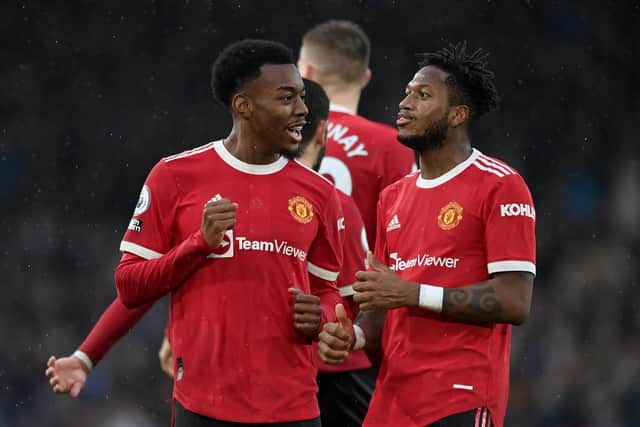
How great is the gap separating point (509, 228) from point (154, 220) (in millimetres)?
1352

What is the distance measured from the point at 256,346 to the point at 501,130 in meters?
9.97

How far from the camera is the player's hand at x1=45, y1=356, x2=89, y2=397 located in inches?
177

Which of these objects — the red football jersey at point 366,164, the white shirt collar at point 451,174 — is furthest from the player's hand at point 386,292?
the red football jersey at point 366,164

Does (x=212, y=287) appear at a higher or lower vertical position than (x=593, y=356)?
higher

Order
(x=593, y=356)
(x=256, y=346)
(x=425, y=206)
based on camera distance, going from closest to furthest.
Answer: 1. (x=256, y=346)
2. (x=425, y=206)
3. (x=593, y=356)

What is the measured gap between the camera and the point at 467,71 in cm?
444

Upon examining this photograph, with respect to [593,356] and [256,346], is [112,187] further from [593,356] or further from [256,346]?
[256,346]

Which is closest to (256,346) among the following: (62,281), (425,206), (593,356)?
(425,206)

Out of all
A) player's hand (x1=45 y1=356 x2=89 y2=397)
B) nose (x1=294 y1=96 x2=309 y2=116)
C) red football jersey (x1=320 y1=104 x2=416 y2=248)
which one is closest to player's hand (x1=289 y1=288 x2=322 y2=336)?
nose (x1=294 y1=96 x2=309 y2=116)

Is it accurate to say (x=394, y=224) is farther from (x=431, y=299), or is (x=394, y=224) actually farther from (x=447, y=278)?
(x=431, y=299)

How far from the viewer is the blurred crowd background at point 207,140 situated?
1156cm

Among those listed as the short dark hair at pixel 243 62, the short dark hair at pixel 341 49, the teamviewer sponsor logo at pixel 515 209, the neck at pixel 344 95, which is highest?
the short dark hair at pixel 341 49

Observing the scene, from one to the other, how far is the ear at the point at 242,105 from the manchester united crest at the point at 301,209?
409mm

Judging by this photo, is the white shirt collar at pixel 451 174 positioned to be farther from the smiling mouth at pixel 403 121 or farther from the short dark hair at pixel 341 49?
the short dark hair at pixel 341 49
